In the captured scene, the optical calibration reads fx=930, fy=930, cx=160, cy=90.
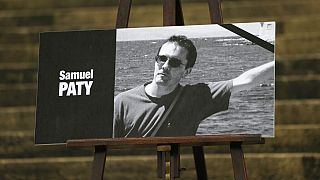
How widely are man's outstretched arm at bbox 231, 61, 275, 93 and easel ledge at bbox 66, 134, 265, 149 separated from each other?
12 cm

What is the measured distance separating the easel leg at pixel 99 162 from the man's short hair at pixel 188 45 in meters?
0.27

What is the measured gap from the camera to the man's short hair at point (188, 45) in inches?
81.2

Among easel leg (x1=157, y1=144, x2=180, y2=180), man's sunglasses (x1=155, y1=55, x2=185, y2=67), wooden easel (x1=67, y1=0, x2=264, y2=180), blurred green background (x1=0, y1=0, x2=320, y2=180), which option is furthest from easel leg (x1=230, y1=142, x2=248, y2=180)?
blurred green background (x1=0, y1=0, x2=320, y2=180)

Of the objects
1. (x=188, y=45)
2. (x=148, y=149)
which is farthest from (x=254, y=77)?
(x=148, y=149)

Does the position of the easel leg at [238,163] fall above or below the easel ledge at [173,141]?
below

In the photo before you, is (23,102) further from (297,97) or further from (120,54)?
(120,54)

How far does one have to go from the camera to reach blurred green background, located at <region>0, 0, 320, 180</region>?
3002mm

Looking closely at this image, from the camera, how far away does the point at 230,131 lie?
6.50 feet

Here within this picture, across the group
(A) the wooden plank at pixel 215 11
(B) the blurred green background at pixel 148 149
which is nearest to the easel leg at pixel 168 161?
(A) the wooden plank at pixel 215 11

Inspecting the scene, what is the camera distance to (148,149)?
3.16 meters

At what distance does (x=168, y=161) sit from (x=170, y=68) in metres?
0.21

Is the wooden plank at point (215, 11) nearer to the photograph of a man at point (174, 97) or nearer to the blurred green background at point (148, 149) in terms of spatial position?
the photograph of a man at point (174, 97)

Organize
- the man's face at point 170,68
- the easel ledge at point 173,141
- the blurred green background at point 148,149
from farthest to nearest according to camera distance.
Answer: the blurred green background at point 148,149
the man's face at point 170,68
the easel ledge at point 173,141

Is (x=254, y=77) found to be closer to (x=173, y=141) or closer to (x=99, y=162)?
(x=173, y=141)
